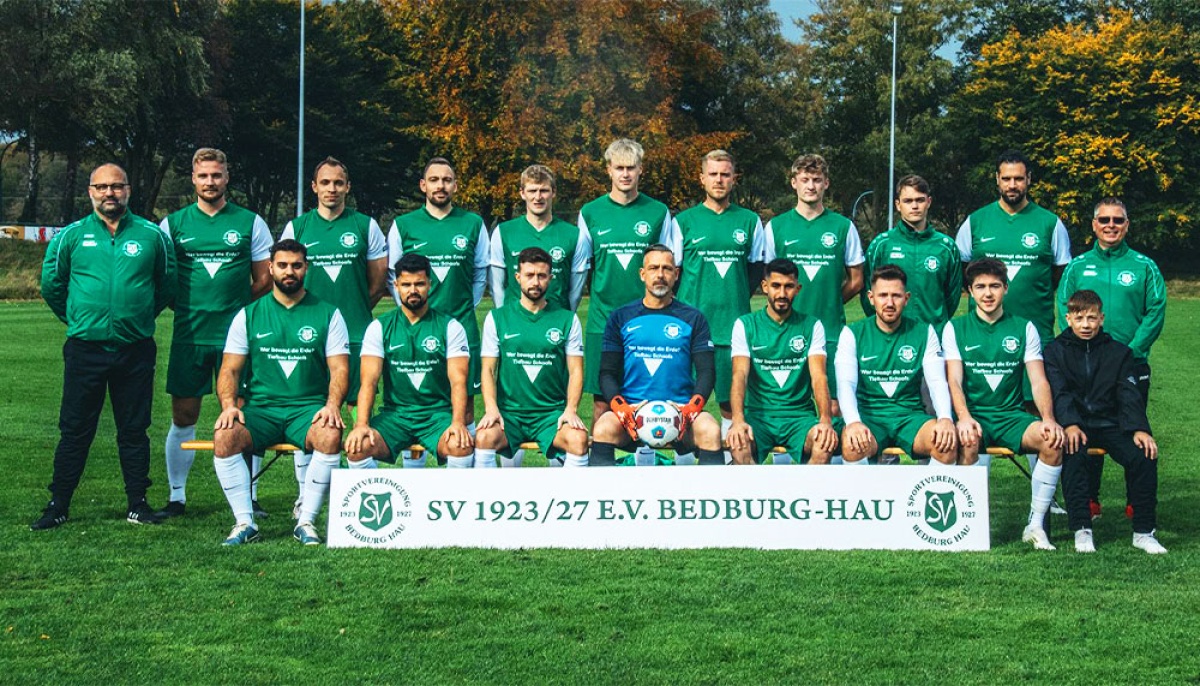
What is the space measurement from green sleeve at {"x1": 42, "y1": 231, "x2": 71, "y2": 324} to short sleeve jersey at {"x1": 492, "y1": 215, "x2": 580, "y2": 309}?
2381 mm

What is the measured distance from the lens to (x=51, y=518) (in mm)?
7281

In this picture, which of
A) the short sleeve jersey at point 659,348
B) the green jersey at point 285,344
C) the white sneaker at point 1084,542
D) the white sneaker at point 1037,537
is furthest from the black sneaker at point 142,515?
the white sneaker at point 1084,542

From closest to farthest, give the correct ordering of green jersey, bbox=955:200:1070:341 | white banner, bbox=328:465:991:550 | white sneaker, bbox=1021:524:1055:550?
1. white banner, bbox=328:465:991:550
2. white sneaker, bbox=1021:524:1055:550
3. green jersey, bbox=955:200:1070:341

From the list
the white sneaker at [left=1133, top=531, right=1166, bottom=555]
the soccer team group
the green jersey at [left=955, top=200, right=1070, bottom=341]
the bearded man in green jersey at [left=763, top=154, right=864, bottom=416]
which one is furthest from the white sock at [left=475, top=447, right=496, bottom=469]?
the white sneaker at [left=1133, top=531, right=1166, bottom=555]

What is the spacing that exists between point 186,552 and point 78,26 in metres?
34.2

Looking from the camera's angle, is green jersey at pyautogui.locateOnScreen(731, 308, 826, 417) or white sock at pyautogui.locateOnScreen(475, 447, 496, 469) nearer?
white sock at pyautogui.locateOnScreen(475, 447, 496, 469)

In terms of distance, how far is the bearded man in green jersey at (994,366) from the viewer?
7.07 meters

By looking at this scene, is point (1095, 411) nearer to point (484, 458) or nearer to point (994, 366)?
point (994, 366)

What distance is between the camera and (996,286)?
7.20 m

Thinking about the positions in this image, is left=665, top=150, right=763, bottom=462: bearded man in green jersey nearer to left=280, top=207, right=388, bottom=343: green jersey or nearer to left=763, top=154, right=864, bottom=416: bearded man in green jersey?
left=763, top=154, right=864, bottom=416: bearded man in green jersey

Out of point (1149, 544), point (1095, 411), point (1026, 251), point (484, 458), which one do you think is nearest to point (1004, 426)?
point (1095, 411)

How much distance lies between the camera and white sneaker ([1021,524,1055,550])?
6.82m

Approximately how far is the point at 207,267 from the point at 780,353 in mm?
3229

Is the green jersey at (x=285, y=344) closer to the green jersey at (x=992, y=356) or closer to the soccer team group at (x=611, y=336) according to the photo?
the soccer team group at (x=611, y=336)
